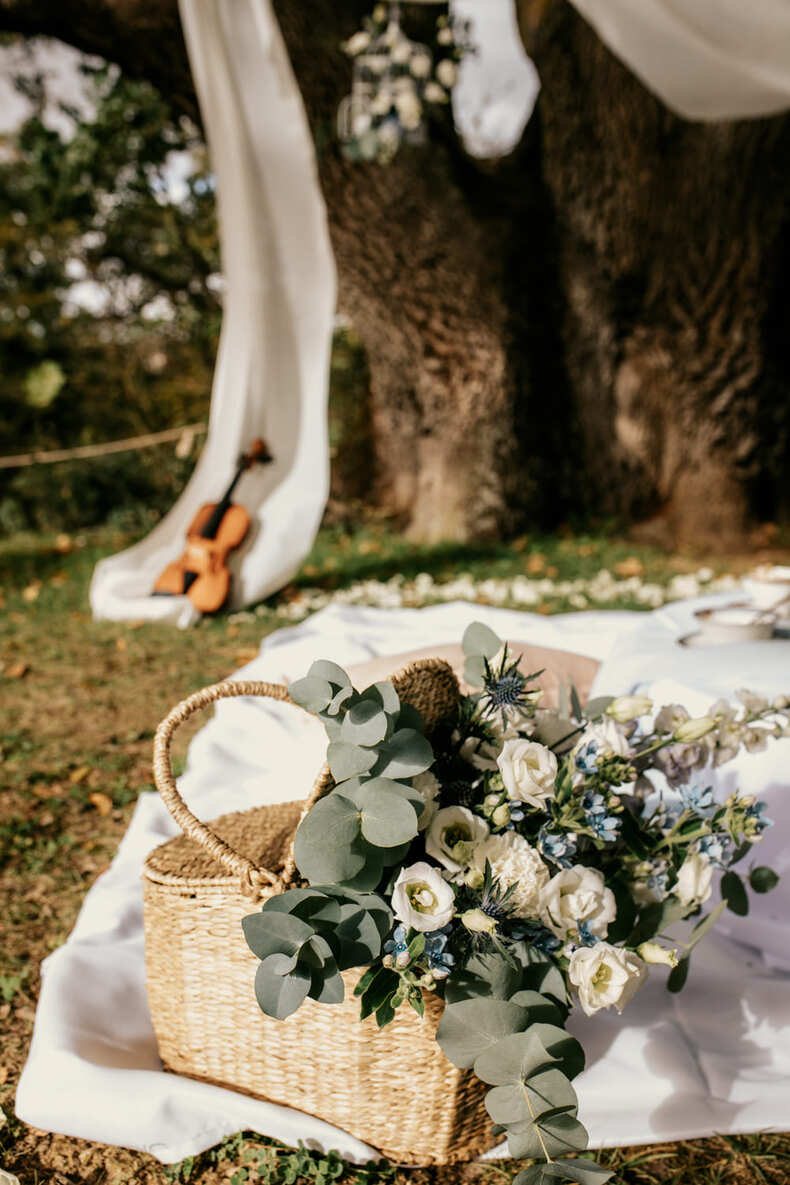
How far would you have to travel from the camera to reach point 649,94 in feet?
15.4

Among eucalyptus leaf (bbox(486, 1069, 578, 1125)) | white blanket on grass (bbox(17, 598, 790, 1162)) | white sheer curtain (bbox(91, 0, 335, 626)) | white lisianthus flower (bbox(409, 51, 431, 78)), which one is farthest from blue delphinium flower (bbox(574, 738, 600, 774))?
white lisianthus flower (bbox(409, 51, 431, 78))

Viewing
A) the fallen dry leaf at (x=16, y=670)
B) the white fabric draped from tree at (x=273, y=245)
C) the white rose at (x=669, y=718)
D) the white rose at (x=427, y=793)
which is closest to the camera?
A: the white rose at (x=427, y=793)

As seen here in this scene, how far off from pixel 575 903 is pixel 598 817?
10 centimetres

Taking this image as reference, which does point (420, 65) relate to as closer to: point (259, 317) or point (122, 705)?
point (259, 317)

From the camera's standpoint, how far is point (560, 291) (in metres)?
A: 5.98

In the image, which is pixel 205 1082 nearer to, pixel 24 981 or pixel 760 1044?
pixel 24 981

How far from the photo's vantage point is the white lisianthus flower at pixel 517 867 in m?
1.04

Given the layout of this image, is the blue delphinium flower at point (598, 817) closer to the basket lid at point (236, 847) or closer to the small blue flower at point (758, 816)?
the small blue flower at point (758, 816)

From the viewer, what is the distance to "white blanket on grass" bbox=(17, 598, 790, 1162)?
4.24 ft

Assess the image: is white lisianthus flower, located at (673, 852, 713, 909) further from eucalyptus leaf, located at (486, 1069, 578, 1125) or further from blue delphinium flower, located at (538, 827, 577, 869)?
eucalyptus leaf, located at (486, 1069, 578, 1125)

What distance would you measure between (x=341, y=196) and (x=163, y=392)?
3.43 m

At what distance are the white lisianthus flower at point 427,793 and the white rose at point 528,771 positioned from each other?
0.09 metres

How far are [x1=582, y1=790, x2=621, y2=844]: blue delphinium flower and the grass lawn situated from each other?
0.55 metres

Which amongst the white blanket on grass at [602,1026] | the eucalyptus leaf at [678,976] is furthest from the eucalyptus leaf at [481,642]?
the white blanket on grass at [602,1026]
